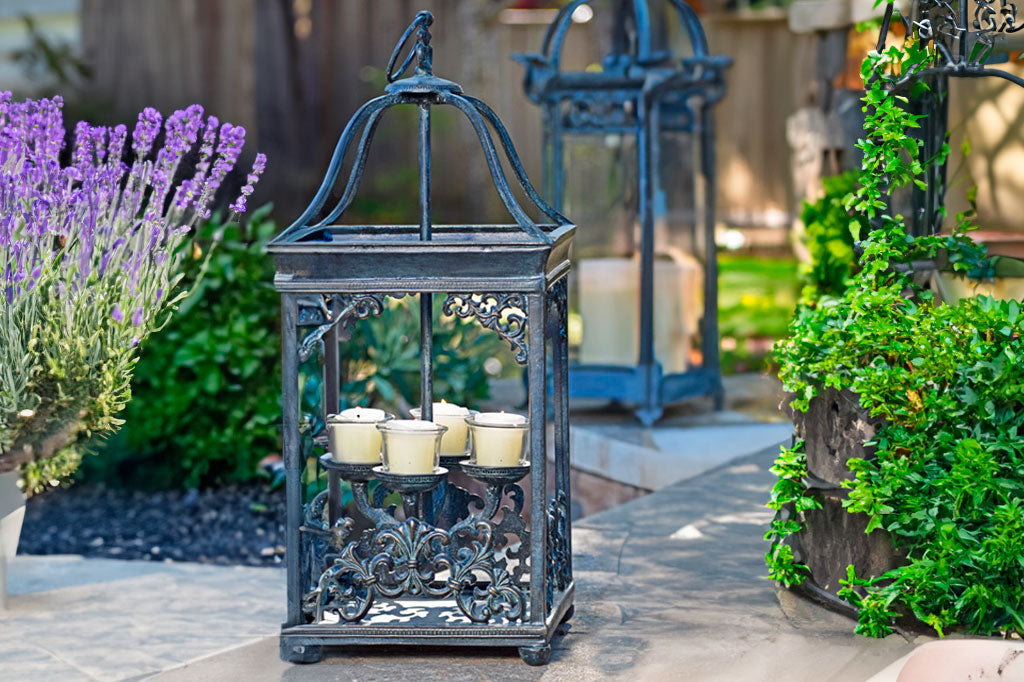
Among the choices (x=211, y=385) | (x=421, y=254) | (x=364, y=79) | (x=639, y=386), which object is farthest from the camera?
(x=364, y=79)

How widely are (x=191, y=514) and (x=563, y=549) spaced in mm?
2027

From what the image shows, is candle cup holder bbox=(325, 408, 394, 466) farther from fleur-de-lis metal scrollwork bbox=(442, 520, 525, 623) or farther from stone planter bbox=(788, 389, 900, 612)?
stone planter bbox=(788, 389, 900, 612)

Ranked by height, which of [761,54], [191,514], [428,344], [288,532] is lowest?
[191,514]

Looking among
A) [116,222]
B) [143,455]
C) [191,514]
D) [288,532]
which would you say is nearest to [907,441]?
[288,532]

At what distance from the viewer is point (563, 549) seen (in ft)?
10.7

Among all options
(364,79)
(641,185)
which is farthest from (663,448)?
(364,79)

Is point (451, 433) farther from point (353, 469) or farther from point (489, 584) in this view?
point (489, 584)

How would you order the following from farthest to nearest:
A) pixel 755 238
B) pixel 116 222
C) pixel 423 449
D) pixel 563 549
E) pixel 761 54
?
pixel 761 54
pixel 755 238
pixel 116 222
pixel 563 549
pixel 423 449

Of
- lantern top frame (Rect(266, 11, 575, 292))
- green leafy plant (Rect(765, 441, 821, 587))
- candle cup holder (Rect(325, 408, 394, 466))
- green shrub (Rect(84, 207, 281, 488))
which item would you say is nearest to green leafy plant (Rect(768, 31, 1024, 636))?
green leafy plant (Rect(765, 441, 821, 587))

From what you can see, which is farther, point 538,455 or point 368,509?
point 368,509

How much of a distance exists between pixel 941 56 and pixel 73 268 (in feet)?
7.45

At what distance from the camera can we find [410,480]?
9.79 ft

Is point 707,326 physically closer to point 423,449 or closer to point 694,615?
point 694,615

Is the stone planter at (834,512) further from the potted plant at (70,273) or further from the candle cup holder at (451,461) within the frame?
the potted plant at (70,273)
